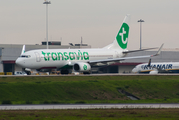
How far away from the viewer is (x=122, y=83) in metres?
47.8

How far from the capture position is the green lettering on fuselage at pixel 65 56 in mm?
58812

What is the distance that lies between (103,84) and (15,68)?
197 feet

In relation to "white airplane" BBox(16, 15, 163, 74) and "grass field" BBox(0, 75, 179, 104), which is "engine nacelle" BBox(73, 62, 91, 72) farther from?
"grass field" BBox(0, 75, 179, 104)
